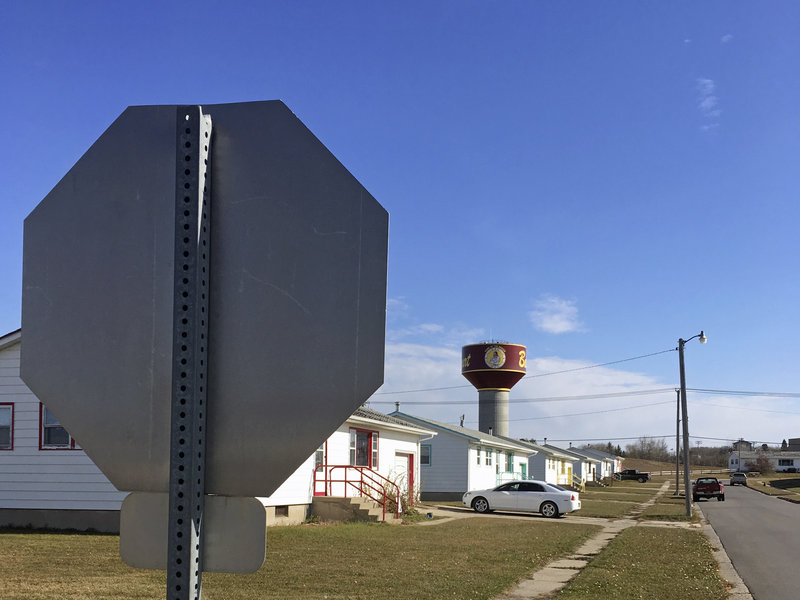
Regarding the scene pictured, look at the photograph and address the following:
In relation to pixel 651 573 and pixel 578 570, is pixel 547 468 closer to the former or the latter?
pixel 578 570

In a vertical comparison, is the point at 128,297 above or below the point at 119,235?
below

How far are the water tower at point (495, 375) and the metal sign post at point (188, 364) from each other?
61357mm

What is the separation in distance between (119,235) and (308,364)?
0.65 m

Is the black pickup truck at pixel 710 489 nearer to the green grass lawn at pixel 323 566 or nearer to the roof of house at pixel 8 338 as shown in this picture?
the green grass lawn at pixel 323 566

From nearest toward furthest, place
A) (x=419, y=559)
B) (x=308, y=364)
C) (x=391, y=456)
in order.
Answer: (x=308, y=364) → (x=419, y=559) → (x=391, y=456)

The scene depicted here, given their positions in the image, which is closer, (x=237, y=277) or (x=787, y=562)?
(x=237, y=277)

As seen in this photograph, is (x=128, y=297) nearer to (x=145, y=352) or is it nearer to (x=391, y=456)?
(x=145, y=352)

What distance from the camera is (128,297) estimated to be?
7.06 ft

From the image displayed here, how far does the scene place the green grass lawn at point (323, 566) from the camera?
999 centimetres

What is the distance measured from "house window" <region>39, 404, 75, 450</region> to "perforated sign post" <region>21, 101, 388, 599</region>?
17.5 m

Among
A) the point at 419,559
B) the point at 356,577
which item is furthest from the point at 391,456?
the point at 356,577

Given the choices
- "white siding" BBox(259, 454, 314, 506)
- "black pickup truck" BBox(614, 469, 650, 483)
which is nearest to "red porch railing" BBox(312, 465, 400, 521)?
"white siding" BBox(259, 454, 314, 506)

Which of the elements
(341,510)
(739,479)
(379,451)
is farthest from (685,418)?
(739,479)

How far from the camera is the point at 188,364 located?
2.07 m
